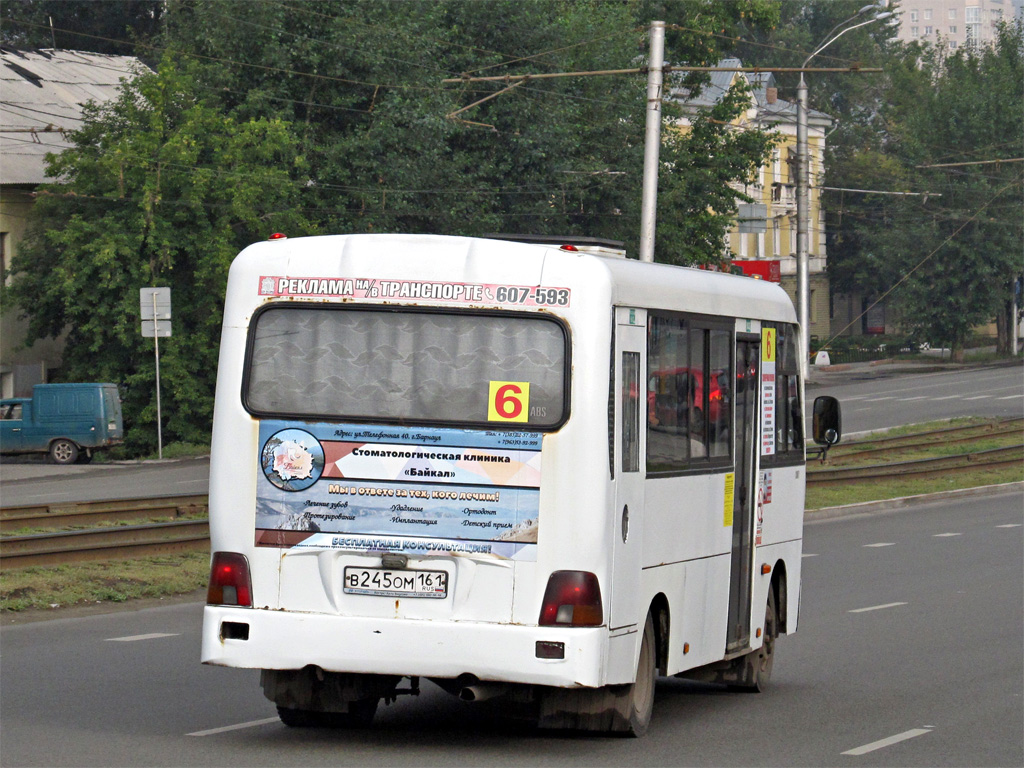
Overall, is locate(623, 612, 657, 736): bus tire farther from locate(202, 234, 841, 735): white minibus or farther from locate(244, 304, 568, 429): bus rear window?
locate(244, 304, 568, 429): bus rear window

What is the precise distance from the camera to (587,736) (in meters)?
8.21

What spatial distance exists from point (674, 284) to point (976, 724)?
2.94 m

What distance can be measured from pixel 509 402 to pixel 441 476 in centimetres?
46

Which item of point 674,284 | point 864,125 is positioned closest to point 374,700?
point 674,284

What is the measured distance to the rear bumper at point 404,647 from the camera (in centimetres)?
714

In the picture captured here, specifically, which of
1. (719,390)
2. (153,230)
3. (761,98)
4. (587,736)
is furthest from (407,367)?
(761,98)

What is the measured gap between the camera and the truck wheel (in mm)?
34875

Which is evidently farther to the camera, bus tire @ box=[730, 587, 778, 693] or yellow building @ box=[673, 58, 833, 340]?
yellow building @ box=[673, 58, 833, 340]

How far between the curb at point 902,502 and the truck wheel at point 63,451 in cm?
1746

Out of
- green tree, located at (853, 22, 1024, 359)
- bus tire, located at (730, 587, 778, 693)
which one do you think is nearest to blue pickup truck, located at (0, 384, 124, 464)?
bus tire, located at (730, 587, 778, 693)

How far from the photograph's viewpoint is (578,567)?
284 inches

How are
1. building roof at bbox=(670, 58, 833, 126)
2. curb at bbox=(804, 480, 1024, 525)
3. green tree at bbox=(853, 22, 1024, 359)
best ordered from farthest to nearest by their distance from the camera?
1. building roof at bbox=(670, 58, 833, 126)
2. green tree at bbox=(853, 22, 1024, 359)
3. curb at bbox=(804, 480, 1024, 525)

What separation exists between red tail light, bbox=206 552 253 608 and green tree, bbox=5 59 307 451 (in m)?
29.3

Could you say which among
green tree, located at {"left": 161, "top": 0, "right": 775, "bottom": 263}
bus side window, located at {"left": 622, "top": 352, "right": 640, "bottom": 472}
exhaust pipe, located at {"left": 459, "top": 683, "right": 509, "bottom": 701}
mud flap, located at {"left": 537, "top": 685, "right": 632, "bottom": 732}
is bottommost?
mud flap, located at {"left": 537, "top": 685, "right": 632, "bottom": 732}
